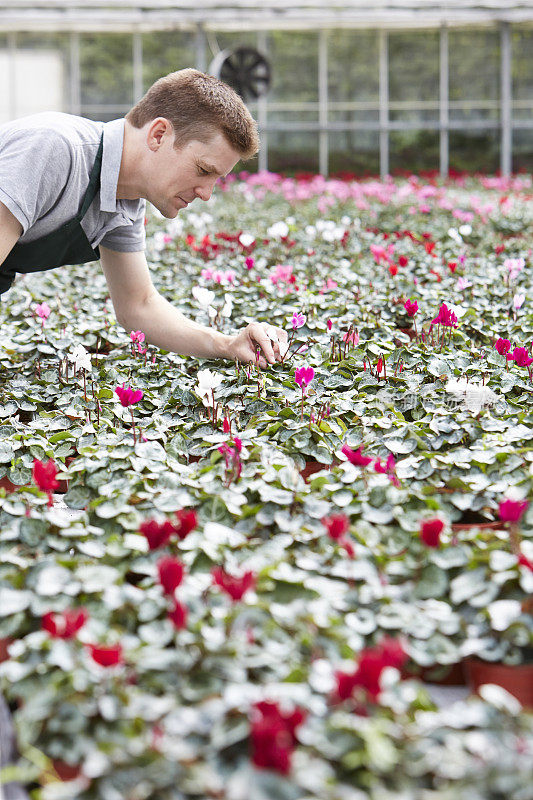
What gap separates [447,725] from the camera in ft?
3.98

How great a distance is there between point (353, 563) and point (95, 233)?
1452mm

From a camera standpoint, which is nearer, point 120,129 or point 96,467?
point 96,467

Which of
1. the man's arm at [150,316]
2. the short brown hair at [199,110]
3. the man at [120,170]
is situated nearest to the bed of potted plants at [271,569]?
the man's arm at [150,316]

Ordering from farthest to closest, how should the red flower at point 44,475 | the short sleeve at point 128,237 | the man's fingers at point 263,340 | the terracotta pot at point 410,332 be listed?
the terracotta pot at point 410,332, the short sleeve at point 128,237, the man's fingers at point 263,340, the red flower at point 44,475

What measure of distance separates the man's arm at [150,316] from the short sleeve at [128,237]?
24mm

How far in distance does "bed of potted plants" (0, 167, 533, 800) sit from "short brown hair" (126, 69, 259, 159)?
62 cm

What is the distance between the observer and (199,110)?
2258mm

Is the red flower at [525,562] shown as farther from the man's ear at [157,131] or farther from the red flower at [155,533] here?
the man's ear at [157,131]

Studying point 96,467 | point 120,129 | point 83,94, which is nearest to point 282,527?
point 96,467

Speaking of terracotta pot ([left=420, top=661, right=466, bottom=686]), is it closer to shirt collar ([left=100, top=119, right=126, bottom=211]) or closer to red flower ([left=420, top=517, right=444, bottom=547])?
red flower ([left=420, top=517, right=444, bottom=547])

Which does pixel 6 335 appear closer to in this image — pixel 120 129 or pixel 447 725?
pixel 120 129

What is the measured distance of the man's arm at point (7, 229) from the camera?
2218 mm

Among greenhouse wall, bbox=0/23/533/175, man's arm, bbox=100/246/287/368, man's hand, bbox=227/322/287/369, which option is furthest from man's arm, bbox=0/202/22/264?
greenhouse wall, bbox=0/23/533/175

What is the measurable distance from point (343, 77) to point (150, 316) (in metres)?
14.0
